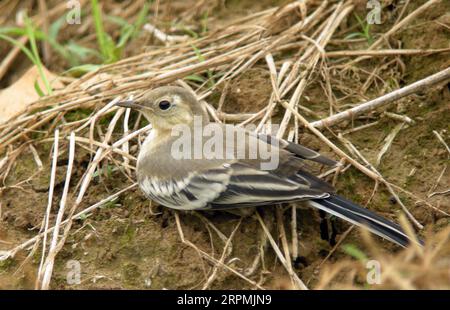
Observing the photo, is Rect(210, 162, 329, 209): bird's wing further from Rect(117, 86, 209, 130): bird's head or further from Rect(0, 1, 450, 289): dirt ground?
Rect(117, 86, 209, 130): bird's head

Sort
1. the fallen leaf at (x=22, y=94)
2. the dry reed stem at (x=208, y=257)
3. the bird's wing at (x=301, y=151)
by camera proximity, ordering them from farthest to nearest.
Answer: the fallen leaf at (x=22, y=94), the bird's wing at (x=301, y=151), the dry reed stem at (x=208, y=257)

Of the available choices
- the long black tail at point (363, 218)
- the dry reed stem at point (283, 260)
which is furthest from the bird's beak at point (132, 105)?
the long black tail at point (363, 218)

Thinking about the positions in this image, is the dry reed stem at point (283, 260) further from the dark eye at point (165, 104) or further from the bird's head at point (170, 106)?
the dark eye at point (165, 104)

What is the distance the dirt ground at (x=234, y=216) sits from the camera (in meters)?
5.81

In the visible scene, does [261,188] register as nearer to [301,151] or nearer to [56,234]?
[301,151]

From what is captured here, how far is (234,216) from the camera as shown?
611 centimetres

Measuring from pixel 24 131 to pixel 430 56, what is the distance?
3904mm

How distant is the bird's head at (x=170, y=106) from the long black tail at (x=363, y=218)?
138cm

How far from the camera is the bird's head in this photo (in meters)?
6.48

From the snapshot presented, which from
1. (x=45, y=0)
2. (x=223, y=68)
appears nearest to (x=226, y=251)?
(x=223, y=68)

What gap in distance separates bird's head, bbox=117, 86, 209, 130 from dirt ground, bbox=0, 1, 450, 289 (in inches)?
25.6

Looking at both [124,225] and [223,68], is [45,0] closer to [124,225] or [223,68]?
[223,68]

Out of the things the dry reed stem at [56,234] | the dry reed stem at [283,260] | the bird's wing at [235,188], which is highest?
the bird's wing at [235,188]

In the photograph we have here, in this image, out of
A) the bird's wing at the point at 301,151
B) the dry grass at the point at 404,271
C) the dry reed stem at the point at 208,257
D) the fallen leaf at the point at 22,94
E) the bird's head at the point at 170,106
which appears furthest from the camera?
the fallen leaf at the point at 22,94
